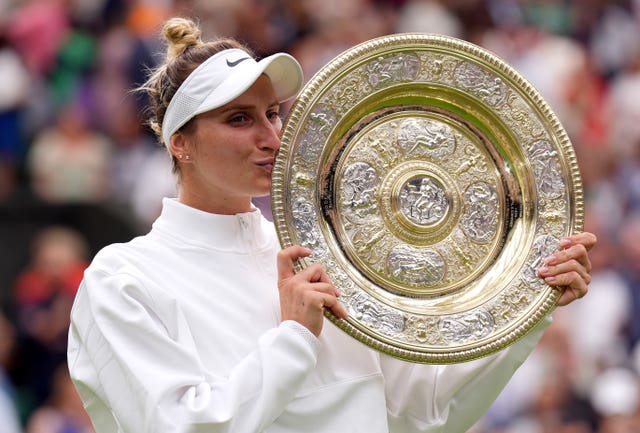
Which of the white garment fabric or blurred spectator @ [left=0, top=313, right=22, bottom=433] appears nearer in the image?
the white garment fabric

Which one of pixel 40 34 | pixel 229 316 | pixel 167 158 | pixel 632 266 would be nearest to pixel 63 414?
pixel 167 158

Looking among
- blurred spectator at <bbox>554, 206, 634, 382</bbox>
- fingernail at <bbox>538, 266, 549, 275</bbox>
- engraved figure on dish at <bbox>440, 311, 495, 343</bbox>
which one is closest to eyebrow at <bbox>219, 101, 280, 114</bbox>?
engraved figure on dish at <bbox>440, 311, 495, 343</bbox>

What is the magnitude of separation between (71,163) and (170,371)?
624 centimetres

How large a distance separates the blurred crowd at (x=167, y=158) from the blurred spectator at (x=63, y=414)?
1cm

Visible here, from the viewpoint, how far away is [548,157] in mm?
3939

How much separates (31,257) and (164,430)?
611cm

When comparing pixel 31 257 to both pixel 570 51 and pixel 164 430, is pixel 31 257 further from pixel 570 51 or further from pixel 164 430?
pixel 164 430

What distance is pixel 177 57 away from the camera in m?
3.98

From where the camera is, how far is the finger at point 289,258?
3.68 m

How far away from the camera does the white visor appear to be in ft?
12.3

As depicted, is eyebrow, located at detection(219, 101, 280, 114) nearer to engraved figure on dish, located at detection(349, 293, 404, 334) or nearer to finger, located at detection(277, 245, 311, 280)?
finger, located at detection(277, 245, 311, 280)

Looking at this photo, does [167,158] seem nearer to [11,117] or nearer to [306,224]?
[11,117]

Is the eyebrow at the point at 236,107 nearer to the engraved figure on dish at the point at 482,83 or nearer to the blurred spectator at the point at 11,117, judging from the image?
the engraved figure on dish at the point at 482,83

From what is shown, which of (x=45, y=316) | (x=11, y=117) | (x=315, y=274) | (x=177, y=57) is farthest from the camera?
(x=11, y=117)
